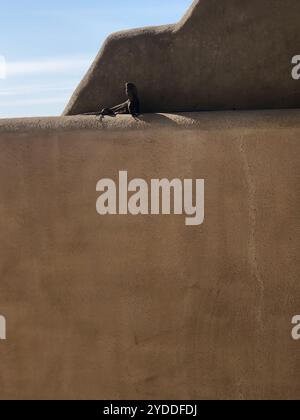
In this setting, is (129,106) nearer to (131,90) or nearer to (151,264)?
(131,90)

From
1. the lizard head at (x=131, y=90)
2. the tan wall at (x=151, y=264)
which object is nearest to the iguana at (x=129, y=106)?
the lizard head at (x=131, y=90)

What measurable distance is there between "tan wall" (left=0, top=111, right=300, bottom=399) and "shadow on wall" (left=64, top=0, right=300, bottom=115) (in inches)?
7.4

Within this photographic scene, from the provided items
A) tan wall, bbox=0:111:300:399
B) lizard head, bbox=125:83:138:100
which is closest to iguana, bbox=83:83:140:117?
lizard head, bbox=125:83:138:100

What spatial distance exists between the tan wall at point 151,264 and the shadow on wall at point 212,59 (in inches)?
7.4

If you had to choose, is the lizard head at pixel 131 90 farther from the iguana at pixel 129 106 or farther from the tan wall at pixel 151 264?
the tan wall at pixel 151 264

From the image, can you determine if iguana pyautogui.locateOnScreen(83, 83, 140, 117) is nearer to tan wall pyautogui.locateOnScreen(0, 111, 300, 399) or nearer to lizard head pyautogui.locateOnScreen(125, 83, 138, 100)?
lizard head pyautogui.locateOnScreen(125, 83, 138, 100)

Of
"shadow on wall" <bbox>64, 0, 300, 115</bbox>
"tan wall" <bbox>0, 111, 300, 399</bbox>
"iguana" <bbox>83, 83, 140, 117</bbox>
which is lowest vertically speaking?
"tan wall" <bbox>0, 111, 300, 399</bbox>

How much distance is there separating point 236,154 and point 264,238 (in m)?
A: 0.48

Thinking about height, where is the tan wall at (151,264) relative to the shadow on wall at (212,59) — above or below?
below

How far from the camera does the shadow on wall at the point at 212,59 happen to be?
3291mm

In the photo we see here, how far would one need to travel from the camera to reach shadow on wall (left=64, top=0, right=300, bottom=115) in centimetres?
329

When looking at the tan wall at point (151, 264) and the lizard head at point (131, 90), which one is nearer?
the tan wall at point (151, 264)

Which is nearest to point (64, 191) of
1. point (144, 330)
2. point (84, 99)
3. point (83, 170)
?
point (83, 170)

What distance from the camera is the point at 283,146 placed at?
3.17m
